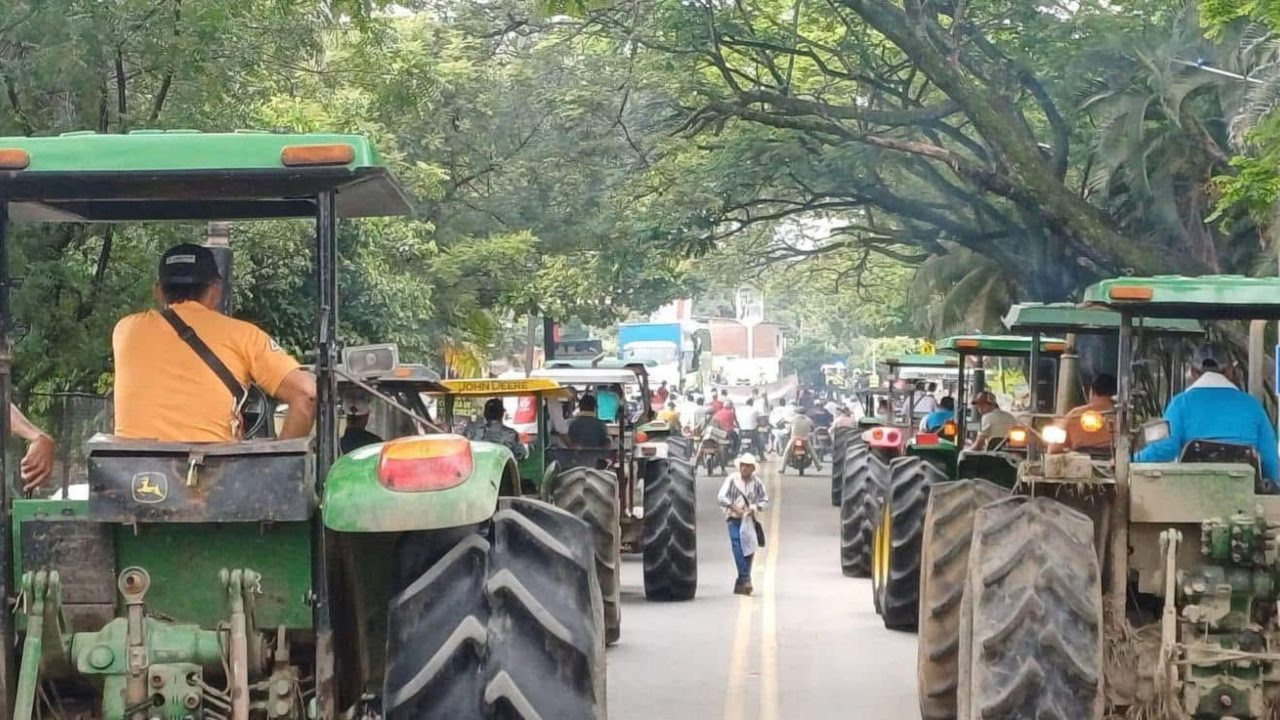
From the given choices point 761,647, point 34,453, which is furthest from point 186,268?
point 761,647

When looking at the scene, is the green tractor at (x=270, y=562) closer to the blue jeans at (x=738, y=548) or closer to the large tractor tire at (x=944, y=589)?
the large tractor tire at (x=944, y=589)

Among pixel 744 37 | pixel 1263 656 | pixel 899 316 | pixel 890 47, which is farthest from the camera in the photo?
pixel 899 316

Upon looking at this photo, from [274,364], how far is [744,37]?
20864 mm

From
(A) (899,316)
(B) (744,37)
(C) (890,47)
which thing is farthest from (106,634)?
(A) (899,316)

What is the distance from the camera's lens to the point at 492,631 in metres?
5.84

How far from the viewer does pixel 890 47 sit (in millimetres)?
28578

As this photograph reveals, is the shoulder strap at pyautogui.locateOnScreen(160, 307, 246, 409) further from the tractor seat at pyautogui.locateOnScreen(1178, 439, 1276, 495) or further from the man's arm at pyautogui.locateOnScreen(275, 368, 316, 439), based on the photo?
Answer: the tractor seat at pyautogui.locateOnScreen(1178, 439, 1276, 495)

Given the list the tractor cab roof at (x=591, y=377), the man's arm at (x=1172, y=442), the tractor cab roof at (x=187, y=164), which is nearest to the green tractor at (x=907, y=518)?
the tractor cab roof at (x=591, y=377)

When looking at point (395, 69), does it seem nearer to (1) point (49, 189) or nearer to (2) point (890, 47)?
(2) point (890, 47)

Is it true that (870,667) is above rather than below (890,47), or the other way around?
below

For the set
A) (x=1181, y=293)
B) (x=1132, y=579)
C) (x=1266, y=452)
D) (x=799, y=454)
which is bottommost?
(x=799, y=454)

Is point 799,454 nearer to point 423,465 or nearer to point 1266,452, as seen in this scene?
point 1266,452

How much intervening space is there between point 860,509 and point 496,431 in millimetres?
4741

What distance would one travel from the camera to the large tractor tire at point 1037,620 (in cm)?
763
